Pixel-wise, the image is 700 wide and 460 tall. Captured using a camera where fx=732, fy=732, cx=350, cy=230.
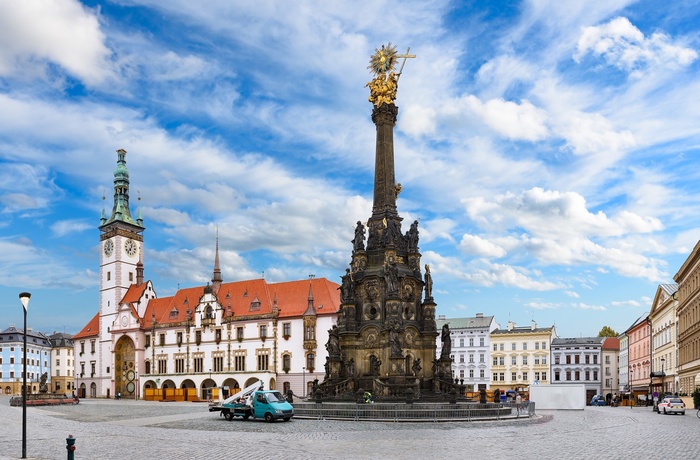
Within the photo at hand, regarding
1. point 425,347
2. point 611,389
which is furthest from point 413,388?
point 611,389

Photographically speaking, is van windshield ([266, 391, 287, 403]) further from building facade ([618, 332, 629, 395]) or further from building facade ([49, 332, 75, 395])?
building facade ([49, 332, 75, 395])

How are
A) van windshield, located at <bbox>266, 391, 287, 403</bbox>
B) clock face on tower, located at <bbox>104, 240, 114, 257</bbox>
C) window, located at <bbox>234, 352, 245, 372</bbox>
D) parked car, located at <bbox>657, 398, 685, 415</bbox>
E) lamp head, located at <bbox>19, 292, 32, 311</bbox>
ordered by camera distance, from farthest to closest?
clock face on tower, located at <bbox>104, 240, 114, 257</bbox>
window, located at <bbox>234, 352, 245, 372</bbox>
parked car, located at <bbox>657, 398, 685, 415</bbox>
van windshield, located at <bbox>266, 391, 287, 403</bbox>
lamp head, located at <bbox>19, 292, 32, 311</bbox>

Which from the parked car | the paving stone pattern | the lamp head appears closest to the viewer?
the paving stone pattern

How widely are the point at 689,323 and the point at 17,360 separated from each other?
113 meters

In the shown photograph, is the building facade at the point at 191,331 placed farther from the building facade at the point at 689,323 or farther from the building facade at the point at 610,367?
the building facade at the point at 610,367

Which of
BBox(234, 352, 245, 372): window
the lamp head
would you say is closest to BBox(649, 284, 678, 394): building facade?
BBox(234, 352, 245, 372): window

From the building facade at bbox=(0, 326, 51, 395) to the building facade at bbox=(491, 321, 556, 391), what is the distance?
251ft

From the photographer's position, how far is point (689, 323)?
2434 inches

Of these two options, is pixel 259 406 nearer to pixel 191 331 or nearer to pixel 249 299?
pixel 249 299

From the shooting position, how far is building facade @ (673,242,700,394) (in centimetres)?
5716

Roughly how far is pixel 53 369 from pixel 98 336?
181ft

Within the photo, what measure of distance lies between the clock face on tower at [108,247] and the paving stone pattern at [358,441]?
66.9m

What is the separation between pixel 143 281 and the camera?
95.9 m

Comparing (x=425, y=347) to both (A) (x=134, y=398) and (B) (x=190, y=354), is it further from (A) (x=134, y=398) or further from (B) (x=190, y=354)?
(A) (x=134, y=398)
